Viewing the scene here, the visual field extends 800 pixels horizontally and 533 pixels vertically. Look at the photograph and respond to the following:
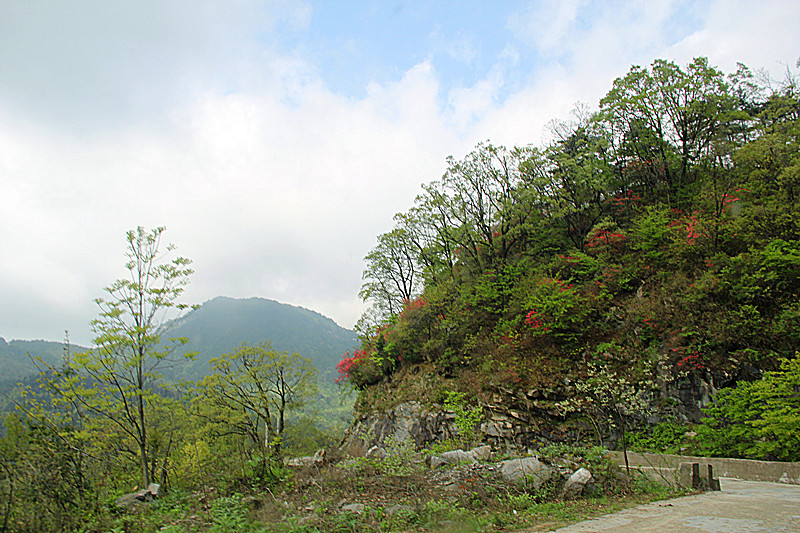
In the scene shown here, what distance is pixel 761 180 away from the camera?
556 inches

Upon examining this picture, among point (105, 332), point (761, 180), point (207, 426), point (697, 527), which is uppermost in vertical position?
point (761, 180)

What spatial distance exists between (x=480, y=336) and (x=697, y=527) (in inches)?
554

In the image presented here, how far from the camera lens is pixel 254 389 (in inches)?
880

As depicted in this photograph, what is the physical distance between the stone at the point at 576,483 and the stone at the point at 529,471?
1.12 feet

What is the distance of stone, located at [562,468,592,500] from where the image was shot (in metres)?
6.43

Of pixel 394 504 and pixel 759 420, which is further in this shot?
pixel 759 420

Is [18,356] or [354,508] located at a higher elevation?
[354,508]

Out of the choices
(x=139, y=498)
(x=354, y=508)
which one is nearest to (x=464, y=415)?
(x=354, y=508)

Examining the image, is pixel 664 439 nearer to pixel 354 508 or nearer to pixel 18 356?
pixel 354 508

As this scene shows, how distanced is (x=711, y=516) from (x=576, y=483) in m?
2.17

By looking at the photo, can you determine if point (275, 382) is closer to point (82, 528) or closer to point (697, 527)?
point (82, 528)

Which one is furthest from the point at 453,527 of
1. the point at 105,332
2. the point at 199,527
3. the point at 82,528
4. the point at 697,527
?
the point at 105,332

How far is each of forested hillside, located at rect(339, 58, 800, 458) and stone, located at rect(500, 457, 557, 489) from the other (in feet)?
13.0

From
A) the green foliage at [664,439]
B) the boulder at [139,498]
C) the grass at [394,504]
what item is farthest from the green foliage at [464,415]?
the boulder at [139,498]
